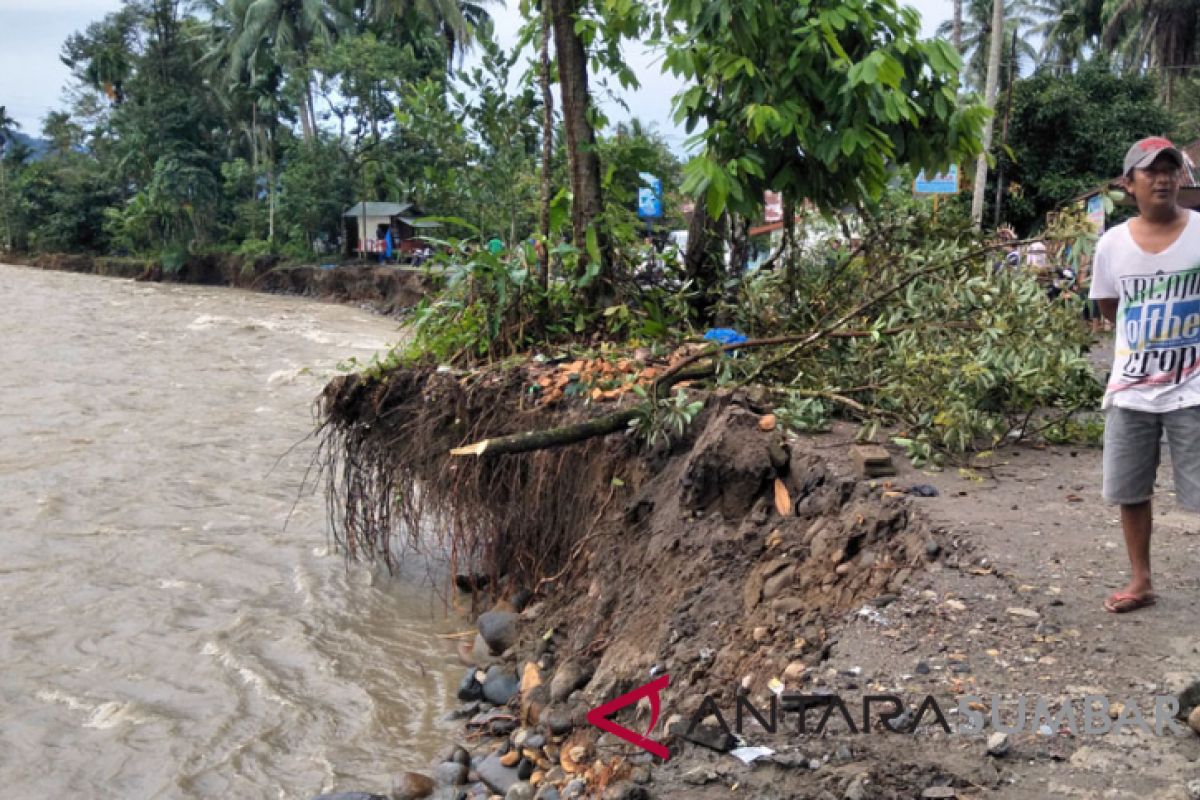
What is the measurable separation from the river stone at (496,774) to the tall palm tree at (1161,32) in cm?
3695

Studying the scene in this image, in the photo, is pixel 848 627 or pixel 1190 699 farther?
pixel 848 627

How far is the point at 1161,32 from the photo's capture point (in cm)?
3472

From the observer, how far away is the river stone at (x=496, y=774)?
4062 millimetres

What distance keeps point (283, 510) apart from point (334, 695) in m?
3.96

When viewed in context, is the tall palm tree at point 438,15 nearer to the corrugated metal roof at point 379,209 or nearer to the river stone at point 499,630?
the corrugated metal roof at point 379,209

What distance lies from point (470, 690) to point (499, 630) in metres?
0.45

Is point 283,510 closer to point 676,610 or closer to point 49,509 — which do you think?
point 49,509

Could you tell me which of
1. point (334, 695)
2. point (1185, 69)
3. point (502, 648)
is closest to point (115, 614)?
point (334, 695)

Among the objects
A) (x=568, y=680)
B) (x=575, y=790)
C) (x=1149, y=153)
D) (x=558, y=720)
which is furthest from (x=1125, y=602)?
(x=568, y=680)
